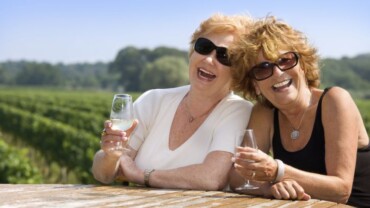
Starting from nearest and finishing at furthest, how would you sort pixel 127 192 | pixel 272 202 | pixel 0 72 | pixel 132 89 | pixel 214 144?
1. pixel 272 202
2. pixel 127 192
3. pixel 214 144
4. pixel 132 89
5. pixel 0 72

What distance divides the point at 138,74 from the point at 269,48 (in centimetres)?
8970

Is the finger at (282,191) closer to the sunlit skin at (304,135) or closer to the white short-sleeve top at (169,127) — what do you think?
the sunlit skin at (304,135)

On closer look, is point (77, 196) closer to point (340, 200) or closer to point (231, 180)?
point (231, 180)

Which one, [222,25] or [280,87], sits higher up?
[222,25]

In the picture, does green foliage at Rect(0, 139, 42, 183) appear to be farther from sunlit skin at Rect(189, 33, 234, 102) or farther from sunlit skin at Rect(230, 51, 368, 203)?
sunlit skin at Rect(230, 51, 368, 203)

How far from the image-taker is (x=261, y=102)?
3738 mm

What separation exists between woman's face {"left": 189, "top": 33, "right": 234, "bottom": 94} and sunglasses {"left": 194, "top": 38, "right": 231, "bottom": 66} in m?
0.01

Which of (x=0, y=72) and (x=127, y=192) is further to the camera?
A: (x=0, y=72)

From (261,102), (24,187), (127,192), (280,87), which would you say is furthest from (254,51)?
(24,187)

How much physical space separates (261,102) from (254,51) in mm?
481

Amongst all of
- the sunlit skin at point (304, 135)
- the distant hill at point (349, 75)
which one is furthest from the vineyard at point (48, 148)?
the distant hill at point (349, 75)

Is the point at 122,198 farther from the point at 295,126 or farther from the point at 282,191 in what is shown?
the point at 295,126

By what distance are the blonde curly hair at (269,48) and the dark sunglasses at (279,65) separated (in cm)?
3

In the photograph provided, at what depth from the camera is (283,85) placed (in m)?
3.39
